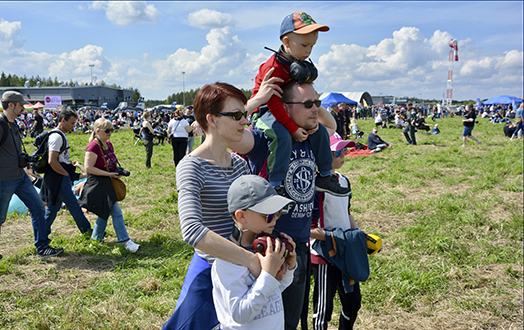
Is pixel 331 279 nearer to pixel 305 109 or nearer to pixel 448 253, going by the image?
pixel 305 109

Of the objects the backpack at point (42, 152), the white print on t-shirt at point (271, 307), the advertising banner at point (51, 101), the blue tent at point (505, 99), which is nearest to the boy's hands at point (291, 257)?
the white print on t-shirt at point (271, 307)

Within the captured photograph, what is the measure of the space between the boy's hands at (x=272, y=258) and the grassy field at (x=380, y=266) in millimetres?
2315

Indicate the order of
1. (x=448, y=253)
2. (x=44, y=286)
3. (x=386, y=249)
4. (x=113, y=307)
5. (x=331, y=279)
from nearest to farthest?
1. (x=331, y=279)
2. (x=113, y=307)
3. (x=44, y=286)
4. (x=448, y=253)
5. (x=386, y=249)

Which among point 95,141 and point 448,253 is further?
point 95,141

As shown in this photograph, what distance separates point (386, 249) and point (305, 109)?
3695 mm

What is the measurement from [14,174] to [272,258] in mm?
4775

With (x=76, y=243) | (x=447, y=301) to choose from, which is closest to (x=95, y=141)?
(x=76, y=243)

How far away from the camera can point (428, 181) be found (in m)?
9.04

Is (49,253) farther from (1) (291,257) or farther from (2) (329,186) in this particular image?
(1) (291,257)

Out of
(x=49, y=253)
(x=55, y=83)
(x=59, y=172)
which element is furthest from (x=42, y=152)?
(x=55, y=83)

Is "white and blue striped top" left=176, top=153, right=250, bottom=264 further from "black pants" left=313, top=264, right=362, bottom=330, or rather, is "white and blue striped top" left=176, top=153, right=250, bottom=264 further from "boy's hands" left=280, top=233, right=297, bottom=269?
"black pants" left=313, top=264, right=362, bottom=330

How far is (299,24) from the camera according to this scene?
2.11 meters

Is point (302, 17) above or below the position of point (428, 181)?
above

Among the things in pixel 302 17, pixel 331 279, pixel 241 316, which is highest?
pixel 302 17
